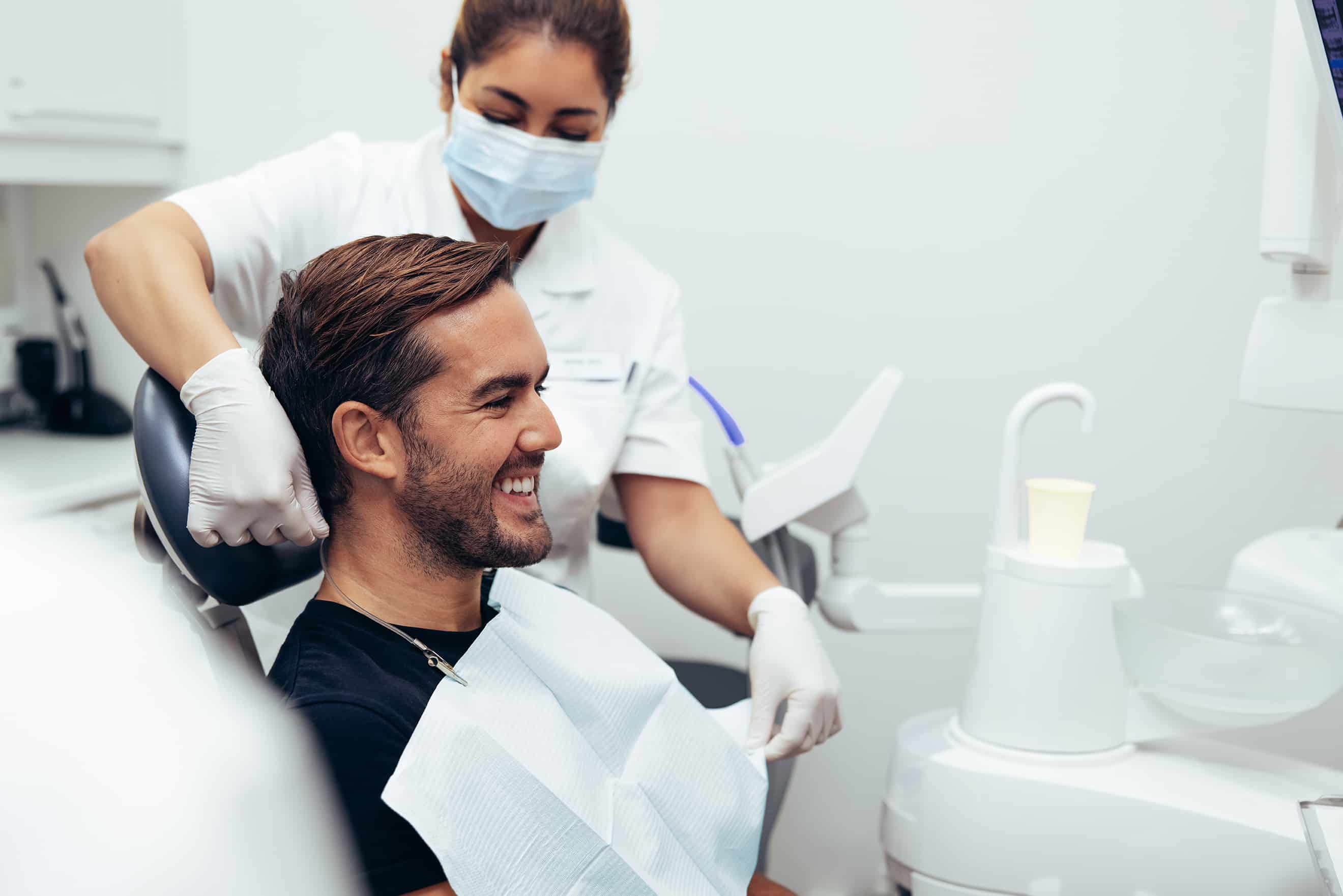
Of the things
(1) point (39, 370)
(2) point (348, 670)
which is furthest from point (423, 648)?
(1) point (39, 370)

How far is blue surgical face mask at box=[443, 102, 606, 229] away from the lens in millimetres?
1342

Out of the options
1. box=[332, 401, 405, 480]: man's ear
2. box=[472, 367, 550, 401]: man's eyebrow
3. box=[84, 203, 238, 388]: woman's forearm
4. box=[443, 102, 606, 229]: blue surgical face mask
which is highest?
box=[443, 102, 606, 229]: blue surgical face mask

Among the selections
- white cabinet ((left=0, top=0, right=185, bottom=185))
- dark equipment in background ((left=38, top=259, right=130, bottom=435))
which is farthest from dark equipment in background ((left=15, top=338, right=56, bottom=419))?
white cabinet ((left=0, top=0, right=185, bottom=185))

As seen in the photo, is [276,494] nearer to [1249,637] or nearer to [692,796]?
[692,796]

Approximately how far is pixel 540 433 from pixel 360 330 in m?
0.19

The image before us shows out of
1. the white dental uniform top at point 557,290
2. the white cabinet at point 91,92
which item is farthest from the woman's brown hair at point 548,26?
the white cabinet at point 91,92

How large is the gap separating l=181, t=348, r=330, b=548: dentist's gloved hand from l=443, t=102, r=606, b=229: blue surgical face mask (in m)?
0.44

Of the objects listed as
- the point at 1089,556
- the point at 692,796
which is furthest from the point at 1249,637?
the point at 692,796

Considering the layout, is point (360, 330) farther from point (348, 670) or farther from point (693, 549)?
point (693, 549)

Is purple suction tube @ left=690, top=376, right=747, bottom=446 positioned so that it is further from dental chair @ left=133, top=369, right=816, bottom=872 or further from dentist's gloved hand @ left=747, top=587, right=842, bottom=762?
dental chair @ left=133, top=369, right=816, bottom=872

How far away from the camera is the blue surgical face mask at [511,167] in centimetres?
134

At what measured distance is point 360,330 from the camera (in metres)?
1.03

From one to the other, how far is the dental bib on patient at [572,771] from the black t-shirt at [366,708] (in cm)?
3

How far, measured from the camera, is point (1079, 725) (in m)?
1.19
